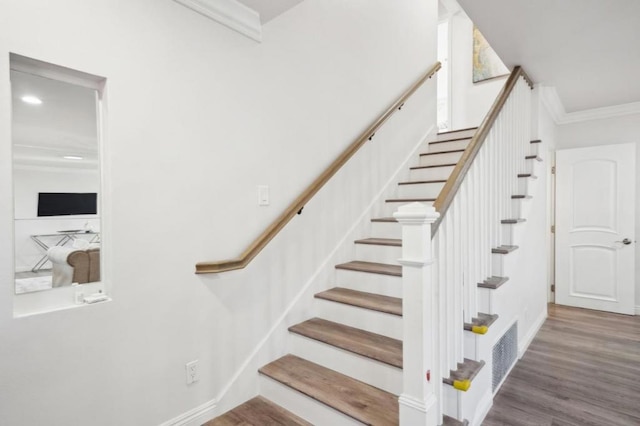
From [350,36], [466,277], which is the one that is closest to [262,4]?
[350,36]

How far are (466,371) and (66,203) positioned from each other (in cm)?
209

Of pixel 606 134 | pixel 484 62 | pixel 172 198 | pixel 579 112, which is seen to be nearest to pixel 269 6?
pixel 172 198

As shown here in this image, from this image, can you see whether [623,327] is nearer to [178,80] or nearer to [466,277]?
[466,277]

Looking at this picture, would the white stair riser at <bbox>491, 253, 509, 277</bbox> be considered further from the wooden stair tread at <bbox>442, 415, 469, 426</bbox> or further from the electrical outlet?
the electrical outlet

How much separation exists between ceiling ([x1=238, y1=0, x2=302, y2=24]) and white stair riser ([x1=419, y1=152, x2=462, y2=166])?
7.60 feet

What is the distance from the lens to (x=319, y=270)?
2621 millimetres

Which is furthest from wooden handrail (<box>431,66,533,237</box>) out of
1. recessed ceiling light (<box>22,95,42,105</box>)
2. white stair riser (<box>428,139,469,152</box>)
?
recessed ceiling light (<box>22,95,42,105</box>)

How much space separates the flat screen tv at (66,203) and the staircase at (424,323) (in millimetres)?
1299

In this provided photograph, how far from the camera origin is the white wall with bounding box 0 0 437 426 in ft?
4.46

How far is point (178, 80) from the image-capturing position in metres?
1.77

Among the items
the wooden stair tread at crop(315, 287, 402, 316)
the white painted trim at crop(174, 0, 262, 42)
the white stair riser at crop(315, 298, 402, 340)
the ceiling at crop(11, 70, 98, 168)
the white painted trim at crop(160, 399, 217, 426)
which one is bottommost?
the white painted trim at crop(160, 399, 217, 426)

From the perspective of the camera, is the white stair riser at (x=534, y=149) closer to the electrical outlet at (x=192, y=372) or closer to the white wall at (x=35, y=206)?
the electrical outlet at (x=192, y=372)

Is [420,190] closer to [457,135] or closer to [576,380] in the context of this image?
[457,135]

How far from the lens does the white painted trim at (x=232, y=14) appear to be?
1.83m
